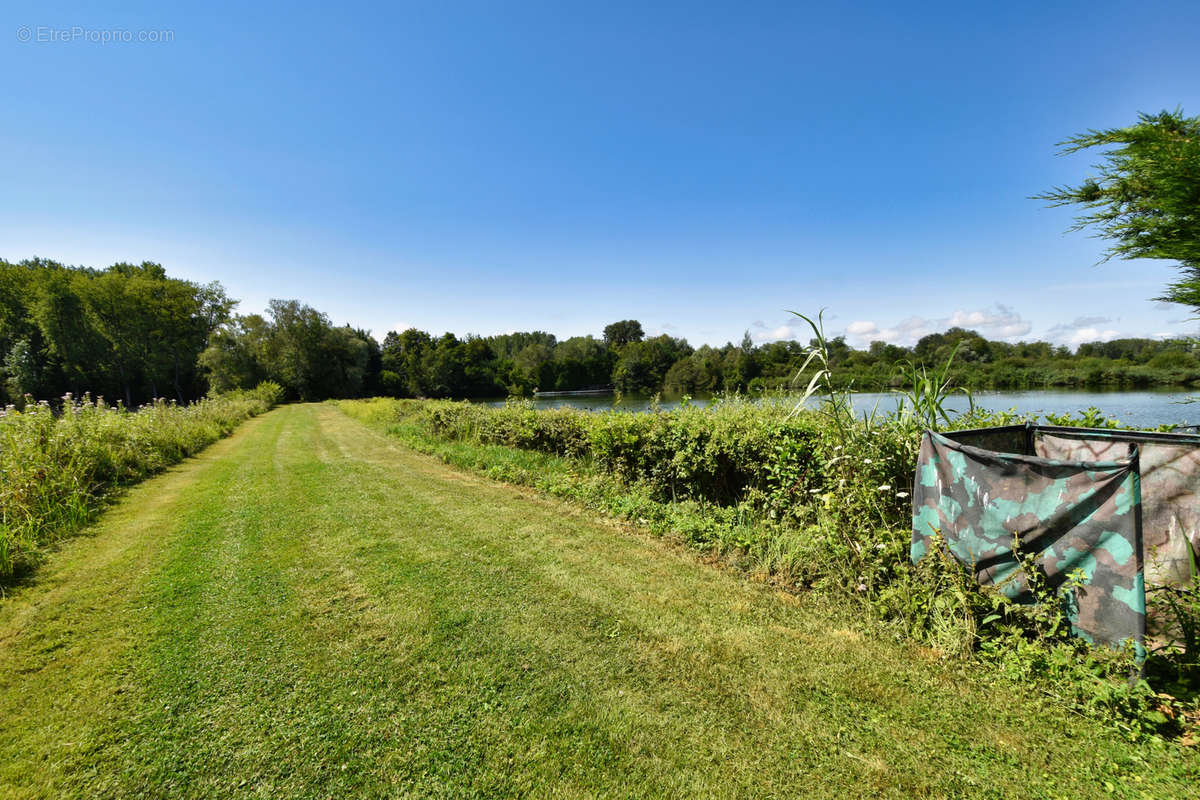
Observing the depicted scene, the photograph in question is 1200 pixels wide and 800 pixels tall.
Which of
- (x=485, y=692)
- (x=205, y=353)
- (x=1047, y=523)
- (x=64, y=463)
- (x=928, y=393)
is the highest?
(x=205, y=353)

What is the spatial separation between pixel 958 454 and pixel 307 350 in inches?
2056

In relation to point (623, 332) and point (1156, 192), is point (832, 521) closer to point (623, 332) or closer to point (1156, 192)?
point (1156, 192)

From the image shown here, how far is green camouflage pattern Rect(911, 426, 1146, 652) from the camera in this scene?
78.0 inches

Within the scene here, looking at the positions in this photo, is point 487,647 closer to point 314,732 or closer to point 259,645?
point 314,732

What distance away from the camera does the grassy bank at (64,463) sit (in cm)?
441

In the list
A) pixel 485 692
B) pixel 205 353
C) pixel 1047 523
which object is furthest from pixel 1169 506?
pixel 205 353

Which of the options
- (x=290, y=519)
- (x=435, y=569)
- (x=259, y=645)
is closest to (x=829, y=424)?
(x=435, y=569)

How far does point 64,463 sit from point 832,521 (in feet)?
31.8

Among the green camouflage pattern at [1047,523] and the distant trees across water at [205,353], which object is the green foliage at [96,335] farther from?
the green camouflage pattern at [1047,523]

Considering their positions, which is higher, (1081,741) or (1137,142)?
(1137,142)

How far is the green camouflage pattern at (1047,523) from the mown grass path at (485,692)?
540mm

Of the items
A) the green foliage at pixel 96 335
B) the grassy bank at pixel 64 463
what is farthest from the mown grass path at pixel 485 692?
the green foliage at pixel 96 335

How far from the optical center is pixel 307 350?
43781mm

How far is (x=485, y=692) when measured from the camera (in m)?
2.39
